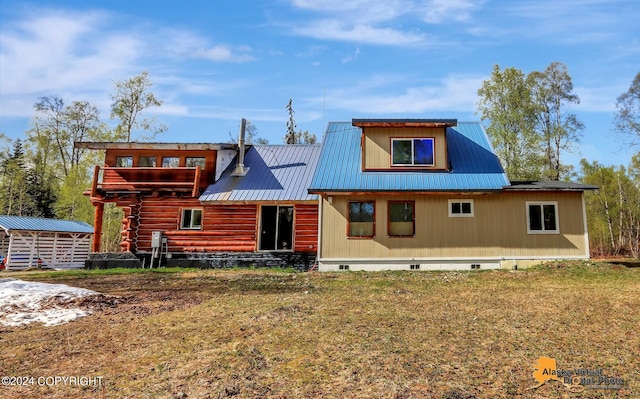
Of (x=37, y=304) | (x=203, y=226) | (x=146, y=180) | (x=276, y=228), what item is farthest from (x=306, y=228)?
(x=37, y=304)

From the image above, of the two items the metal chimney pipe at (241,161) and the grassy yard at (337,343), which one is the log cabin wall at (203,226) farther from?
the grassy yard at (337,343)

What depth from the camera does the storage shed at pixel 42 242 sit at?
21.1 metres

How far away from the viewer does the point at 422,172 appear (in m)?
15.3

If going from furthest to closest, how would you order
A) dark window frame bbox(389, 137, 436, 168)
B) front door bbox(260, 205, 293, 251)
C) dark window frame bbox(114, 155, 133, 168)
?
1. dark window frame bbox(114, 155, 133, 168)
2. front door bbox(260, 205, 293, 251)
3. dark window frame bbox(389, 137, 436, 168)

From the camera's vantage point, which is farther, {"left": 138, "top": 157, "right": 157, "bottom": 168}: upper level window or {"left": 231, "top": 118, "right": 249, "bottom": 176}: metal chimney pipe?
{"left": 138, "top": 157, "right": 157, "bottom": 168}: upper level window

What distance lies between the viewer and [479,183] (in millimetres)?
14336

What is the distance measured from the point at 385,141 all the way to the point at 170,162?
10.7 metres

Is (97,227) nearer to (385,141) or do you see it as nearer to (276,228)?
(276,228)

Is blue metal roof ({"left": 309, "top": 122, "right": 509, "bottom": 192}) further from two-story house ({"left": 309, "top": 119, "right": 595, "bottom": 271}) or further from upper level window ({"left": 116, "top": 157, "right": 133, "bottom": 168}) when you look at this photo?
upper level window ({"left": 116, "top": 157, "right": 133, "bottom": 168})

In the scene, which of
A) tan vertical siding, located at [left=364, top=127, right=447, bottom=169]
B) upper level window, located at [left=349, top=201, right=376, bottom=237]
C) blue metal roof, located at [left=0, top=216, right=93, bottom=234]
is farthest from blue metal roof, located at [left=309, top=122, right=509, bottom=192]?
blue metal roof, located at [left=0, top=216, right=93, bottom=234]

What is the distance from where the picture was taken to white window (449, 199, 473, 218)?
47.0ft

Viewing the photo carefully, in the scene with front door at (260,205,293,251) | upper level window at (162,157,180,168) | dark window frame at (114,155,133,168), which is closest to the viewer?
front door at (260,205,293,251)

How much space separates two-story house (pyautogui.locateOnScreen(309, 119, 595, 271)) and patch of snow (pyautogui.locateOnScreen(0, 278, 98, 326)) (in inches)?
332

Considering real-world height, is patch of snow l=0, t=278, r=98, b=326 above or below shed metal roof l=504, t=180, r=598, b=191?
below
